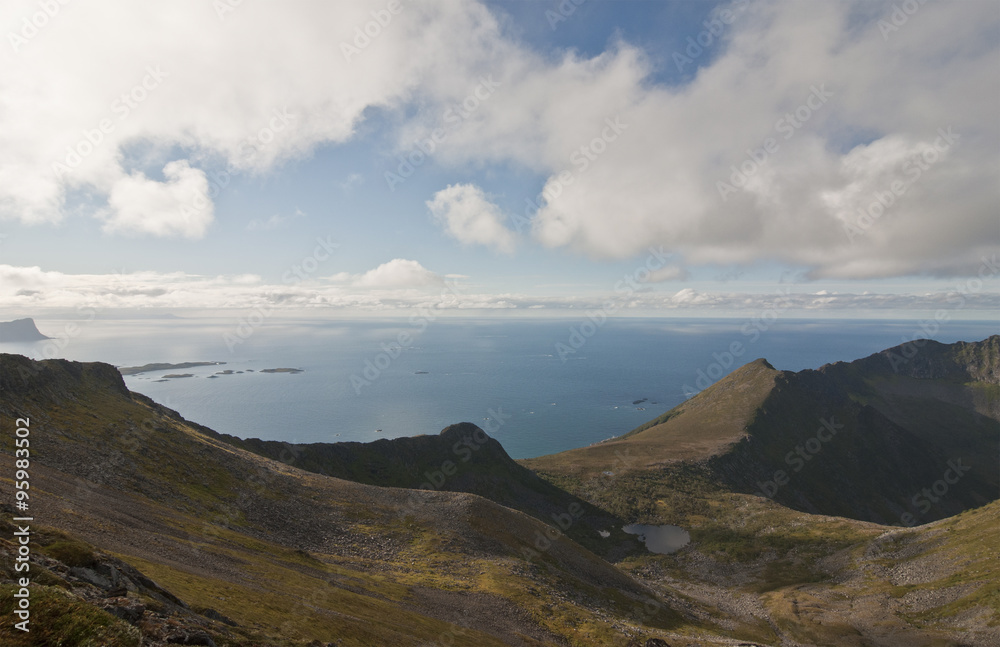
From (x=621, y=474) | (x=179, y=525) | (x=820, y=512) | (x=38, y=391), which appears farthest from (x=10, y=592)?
(x=820, y=512)

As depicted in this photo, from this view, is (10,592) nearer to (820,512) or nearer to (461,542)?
(461,542)

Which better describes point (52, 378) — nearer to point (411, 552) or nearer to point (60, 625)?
point (411, 552)

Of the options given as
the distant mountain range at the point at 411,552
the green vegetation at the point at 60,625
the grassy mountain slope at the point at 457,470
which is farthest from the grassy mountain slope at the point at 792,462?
the green vegetation at the point at 60,625

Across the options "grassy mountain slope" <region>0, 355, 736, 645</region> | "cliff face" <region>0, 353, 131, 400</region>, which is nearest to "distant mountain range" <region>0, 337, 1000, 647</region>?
"grassy mountain slope" <region>0, 355, 736, 645</region>

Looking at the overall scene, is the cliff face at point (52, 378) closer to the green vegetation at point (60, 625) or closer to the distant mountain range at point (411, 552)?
the distant mountain range at point (411, 552)

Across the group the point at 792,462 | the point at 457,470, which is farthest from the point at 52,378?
the point at 792,462

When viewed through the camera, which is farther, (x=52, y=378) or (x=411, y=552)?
(x=52, y=378)
